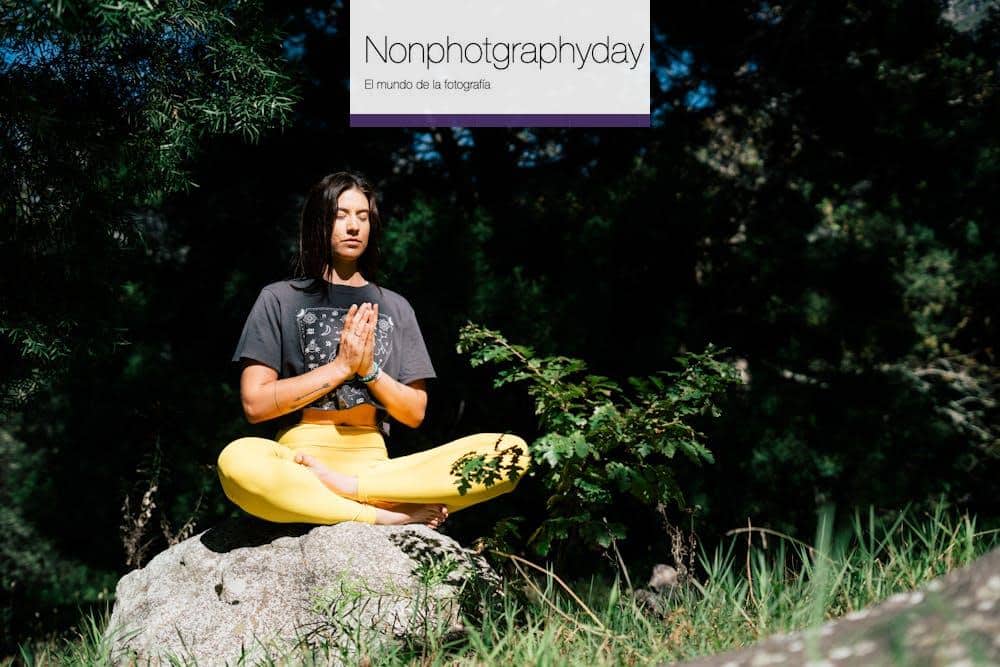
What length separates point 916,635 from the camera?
1245mm

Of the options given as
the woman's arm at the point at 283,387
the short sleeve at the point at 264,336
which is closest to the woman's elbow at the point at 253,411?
the woman's arm at the point at 283,387

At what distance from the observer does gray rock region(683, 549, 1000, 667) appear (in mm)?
1210

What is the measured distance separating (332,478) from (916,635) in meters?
2.19

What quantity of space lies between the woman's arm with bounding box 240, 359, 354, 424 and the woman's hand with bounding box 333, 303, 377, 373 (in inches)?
0.8

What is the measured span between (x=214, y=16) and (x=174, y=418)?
2351 mm

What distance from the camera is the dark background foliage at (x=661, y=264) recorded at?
178 inches

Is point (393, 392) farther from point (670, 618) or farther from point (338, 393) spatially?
point (670, 618)

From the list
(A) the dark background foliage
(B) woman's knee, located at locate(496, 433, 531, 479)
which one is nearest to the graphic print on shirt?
(B) woman's knee, located at locate(496, 433, 531, 479)

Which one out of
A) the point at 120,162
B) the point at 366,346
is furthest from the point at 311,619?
the point at 120,162

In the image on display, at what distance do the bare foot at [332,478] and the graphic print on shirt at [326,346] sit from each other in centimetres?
21

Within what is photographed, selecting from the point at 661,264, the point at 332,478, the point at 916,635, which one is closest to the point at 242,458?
the point at 332,478

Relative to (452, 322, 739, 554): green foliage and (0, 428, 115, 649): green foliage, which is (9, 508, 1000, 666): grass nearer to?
(452, 322, 739, 554): green foliage

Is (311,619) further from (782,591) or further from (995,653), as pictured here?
(995,653)

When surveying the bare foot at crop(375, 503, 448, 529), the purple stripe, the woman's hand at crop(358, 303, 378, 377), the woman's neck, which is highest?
the purple stripe
